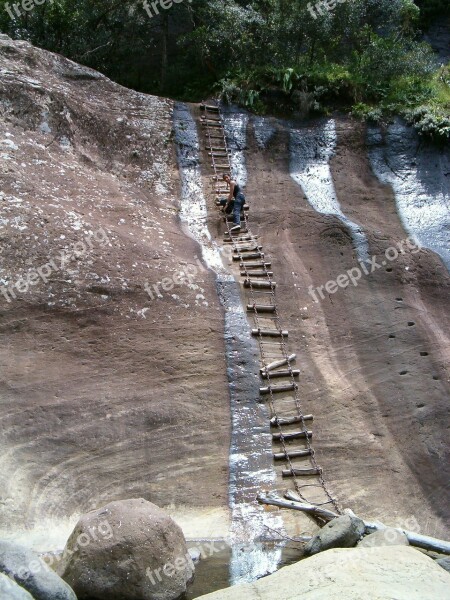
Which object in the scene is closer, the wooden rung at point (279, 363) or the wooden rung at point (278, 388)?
the wooden rung at point (278, 388)

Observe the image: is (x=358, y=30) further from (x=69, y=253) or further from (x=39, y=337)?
(x=39, y=337)

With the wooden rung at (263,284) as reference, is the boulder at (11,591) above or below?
below

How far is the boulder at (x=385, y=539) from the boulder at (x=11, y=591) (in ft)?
13.3

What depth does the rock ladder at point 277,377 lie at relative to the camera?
31.9ft

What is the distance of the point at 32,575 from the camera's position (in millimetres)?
6562

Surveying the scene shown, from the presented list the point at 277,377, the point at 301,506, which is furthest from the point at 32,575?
the point at 277,377

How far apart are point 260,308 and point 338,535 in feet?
15.5

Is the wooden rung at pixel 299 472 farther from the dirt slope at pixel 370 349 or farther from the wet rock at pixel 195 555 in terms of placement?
the wet rock at pixel 195 555

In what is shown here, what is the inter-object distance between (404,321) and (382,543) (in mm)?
4699

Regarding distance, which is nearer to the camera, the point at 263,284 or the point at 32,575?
the point at 32,575

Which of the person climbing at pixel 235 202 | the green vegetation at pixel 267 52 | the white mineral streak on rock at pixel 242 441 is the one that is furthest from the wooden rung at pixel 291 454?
the green vegetation at pixel 267 52

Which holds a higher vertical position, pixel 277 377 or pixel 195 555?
pixel 277 377

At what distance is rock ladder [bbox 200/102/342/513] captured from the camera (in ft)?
31.9

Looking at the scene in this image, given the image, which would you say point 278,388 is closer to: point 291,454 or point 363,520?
point 291,454
